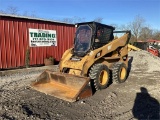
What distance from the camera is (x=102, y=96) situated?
6.84 meters

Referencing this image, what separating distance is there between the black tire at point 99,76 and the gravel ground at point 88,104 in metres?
0.24

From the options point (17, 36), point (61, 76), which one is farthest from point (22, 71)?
point (61, 76)

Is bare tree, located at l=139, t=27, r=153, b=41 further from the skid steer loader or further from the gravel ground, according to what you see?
the gravel ground

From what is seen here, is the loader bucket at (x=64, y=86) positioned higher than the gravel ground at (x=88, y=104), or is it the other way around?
the loader bucket at (x=64, y=86)

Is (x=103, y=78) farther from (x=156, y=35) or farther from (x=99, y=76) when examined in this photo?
(x=156, y=35)

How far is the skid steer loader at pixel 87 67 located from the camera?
6.82 meters

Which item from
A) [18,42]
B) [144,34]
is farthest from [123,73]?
[144,34]

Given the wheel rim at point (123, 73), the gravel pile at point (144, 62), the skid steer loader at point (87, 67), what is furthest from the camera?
the gravel pile at point (144, 62)

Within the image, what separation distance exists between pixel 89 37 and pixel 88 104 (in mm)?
2677

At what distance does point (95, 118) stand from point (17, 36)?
8.82 metres

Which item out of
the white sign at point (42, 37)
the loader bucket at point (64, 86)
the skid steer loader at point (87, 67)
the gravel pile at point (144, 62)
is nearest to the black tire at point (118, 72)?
the skid steer loader at point (87, 67)

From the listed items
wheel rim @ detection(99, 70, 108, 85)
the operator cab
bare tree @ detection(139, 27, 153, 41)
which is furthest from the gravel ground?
bare tree @ detection(139, 27, 153, 41)

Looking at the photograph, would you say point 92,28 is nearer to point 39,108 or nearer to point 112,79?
point 112,79

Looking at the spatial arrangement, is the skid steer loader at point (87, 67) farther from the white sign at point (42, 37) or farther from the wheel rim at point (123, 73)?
the white sign at point (42, 37)
